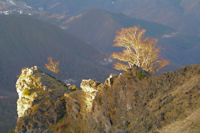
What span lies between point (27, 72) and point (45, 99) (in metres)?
9.28

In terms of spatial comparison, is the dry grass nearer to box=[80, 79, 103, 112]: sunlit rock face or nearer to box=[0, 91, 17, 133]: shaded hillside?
box=[80, 79, 103, 112]: sunlit rock face

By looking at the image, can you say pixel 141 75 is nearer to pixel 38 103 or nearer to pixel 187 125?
pixel 187 125

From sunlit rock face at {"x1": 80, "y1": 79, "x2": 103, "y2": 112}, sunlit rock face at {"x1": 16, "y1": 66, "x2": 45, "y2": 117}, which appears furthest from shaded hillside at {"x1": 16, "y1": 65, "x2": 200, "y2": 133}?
sunlit rock face at {"x1": 16, "y1": 66, "x2": 45, "y2": 117}

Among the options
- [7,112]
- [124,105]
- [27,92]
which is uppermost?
[7,112]

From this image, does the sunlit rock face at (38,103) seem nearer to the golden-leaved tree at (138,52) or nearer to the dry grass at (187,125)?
the dry grass at (187,125)

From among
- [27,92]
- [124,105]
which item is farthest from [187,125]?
[27,92]

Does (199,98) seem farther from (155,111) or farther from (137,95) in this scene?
(137,95)

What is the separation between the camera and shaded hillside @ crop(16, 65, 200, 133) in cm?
979

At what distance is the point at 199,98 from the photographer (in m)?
9.34

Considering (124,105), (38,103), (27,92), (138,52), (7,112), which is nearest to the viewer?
(124,105)

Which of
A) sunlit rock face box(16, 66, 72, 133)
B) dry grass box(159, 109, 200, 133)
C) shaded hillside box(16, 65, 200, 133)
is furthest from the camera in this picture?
sunlit rock face box(16, 66, 72, 133)

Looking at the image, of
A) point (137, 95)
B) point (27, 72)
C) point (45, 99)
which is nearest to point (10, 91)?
point (27, 72)

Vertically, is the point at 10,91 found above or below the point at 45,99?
above

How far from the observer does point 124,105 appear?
1307cm
